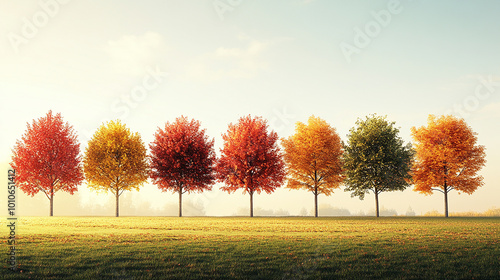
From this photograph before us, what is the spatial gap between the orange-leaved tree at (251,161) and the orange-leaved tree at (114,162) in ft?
37.6

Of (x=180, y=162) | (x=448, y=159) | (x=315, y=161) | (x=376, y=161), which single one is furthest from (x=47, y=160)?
(x=448, y=159)

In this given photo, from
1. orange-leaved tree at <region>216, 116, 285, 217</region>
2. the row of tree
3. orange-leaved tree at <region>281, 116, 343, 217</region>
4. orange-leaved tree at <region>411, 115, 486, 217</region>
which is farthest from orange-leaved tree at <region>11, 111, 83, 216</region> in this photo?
orange-leaved tree at <region>411, 115, 486, 217</region>

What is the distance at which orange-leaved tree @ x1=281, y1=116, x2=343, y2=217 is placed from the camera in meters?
53.4

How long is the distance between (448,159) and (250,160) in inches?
1093

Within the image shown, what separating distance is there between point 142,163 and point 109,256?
39.9 metres

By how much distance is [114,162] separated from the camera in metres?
53.1

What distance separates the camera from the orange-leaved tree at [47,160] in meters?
53.0

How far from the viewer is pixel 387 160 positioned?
170 ft

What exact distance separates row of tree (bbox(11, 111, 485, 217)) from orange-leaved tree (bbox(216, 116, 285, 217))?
5.4 inches

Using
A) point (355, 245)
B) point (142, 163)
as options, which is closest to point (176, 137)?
point (142, 163)

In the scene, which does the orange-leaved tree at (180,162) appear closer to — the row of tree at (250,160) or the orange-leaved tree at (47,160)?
the row of tree at (250,160)

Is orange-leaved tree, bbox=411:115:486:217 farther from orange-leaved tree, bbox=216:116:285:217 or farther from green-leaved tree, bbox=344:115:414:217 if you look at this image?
orange-leaved tree, bbox=216:116:285:217

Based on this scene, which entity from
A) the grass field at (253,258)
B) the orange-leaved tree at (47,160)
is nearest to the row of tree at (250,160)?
the orange-leaved tree at (47,160)

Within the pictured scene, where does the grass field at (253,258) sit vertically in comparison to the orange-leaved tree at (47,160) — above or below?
below
